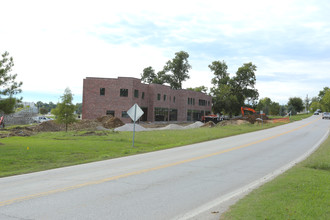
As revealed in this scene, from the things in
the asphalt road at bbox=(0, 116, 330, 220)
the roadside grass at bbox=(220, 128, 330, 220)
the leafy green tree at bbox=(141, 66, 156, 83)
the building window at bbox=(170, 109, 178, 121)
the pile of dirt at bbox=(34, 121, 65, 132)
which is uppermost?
the leafy green tree at bbox=(141, 66, 156, 83)

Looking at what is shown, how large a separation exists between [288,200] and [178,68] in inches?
3241

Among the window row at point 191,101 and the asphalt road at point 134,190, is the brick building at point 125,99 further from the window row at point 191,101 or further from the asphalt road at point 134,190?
the asphalt road at point 134,190

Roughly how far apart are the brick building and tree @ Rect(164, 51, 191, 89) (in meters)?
23.0

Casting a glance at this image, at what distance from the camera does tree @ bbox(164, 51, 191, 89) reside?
86.6m

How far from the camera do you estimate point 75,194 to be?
683 centimetres

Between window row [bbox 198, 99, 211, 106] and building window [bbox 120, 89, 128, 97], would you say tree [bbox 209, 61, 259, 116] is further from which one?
building window [bbox 120, 89, 128, 97]

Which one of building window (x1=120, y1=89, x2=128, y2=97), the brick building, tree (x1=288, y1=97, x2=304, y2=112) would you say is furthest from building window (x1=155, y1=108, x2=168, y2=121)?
tree (x1=288, y1=97, x2=304, y2=112)

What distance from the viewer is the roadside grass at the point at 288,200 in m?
5.23

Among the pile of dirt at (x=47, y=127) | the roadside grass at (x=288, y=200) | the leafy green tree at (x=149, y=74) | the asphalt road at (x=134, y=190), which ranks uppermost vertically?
the leafy green tree at (x=149, y=74)

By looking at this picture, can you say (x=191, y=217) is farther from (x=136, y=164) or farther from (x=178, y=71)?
(x=178, y=71)

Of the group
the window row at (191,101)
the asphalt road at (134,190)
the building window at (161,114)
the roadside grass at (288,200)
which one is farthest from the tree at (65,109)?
the window row at (191,101)

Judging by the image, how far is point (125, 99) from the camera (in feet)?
157

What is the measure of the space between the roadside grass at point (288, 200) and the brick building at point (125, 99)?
135 feet

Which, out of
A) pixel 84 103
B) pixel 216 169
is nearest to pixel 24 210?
pixel 216 169
